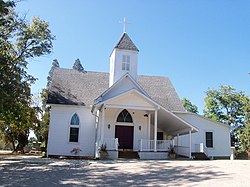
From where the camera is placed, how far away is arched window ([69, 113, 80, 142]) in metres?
22.0

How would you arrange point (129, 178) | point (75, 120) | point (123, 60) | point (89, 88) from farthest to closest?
point (89, 88) < point (123, 60) < point (75, 120) < point (129, 178)

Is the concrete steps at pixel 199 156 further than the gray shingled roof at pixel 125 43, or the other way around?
the gray shingled roof at pixel 125 43

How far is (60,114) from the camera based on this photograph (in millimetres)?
21969

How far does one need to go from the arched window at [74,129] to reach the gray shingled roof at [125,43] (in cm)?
719

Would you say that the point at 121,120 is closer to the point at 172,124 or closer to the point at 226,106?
the point at 172,124

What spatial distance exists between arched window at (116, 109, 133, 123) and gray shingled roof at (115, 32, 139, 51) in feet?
18.7

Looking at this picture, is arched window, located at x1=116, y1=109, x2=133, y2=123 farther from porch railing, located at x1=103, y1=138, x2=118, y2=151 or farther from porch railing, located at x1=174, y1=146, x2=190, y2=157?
porch railing, located at x1=174, y1=146, x2=190, y2=157

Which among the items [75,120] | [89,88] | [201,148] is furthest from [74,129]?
[201,148]

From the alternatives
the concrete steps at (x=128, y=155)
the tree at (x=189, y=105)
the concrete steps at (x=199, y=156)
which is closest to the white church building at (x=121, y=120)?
the concrete steps at (x=128, y=155)

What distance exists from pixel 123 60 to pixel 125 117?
5.08 m

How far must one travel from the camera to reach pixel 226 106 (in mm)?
41031

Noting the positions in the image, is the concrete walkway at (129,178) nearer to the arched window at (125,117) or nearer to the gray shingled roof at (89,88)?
the arched window at (125,117)

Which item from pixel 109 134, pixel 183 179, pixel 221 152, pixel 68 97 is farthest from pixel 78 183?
pixel 221 152

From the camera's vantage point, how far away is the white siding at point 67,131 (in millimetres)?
21516
